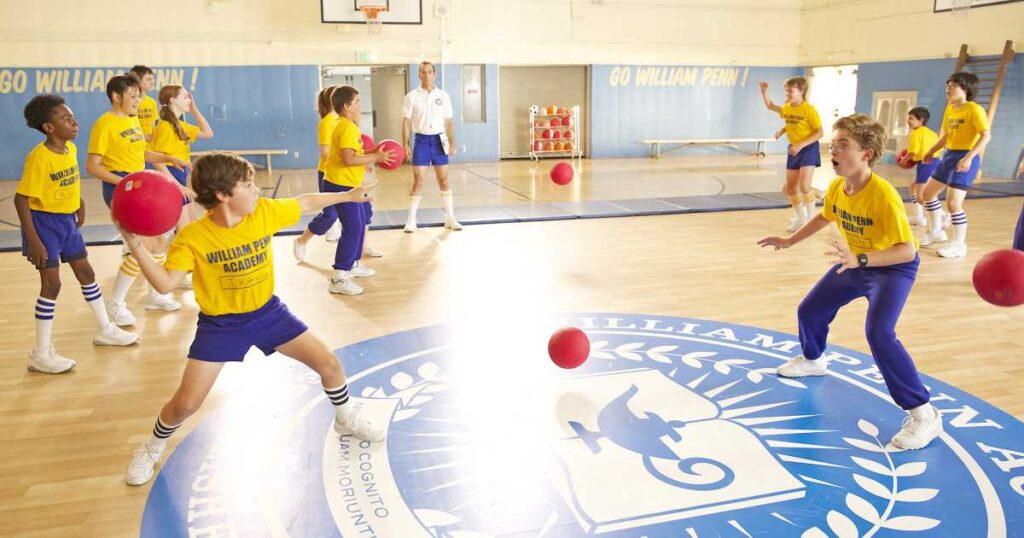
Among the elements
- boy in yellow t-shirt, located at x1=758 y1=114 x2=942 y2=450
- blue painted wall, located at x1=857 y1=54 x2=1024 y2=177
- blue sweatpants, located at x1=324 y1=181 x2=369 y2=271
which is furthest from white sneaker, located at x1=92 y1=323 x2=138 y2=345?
blue painted wall, located at x1=857 y1=54 x2=1024 y2=177

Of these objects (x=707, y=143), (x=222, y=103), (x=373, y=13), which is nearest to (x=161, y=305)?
(x=222, y=103)

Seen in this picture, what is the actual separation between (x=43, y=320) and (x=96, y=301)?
0.45 metres

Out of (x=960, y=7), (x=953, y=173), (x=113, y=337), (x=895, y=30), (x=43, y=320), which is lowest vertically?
(x=113, y=337)

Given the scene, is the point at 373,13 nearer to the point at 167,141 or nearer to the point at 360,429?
the point at 167,141

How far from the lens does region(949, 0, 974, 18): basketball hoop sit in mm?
14430

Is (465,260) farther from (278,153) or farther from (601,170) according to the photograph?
(278,153)

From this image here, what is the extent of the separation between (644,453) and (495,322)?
2.20 m

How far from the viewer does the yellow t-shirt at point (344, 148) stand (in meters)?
6.00

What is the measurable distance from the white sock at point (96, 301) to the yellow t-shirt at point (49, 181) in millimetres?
591

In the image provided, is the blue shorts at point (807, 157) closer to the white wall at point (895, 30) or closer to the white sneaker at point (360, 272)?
the white sneaker at point (360, 272)

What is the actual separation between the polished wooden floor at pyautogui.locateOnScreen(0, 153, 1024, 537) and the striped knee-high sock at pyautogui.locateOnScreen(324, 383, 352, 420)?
0.82 metres

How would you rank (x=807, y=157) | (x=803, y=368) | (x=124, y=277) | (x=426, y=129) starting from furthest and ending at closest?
(x=426, y=129) < (x=807, y=157) < (x=124, y=277) < (x=803, y=368)

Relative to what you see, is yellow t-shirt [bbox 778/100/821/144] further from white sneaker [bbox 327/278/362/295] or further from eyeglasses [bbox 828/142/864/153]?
white sneaker [bbox 327/278/362/295]

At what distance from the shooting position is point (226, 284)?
3.15 m
